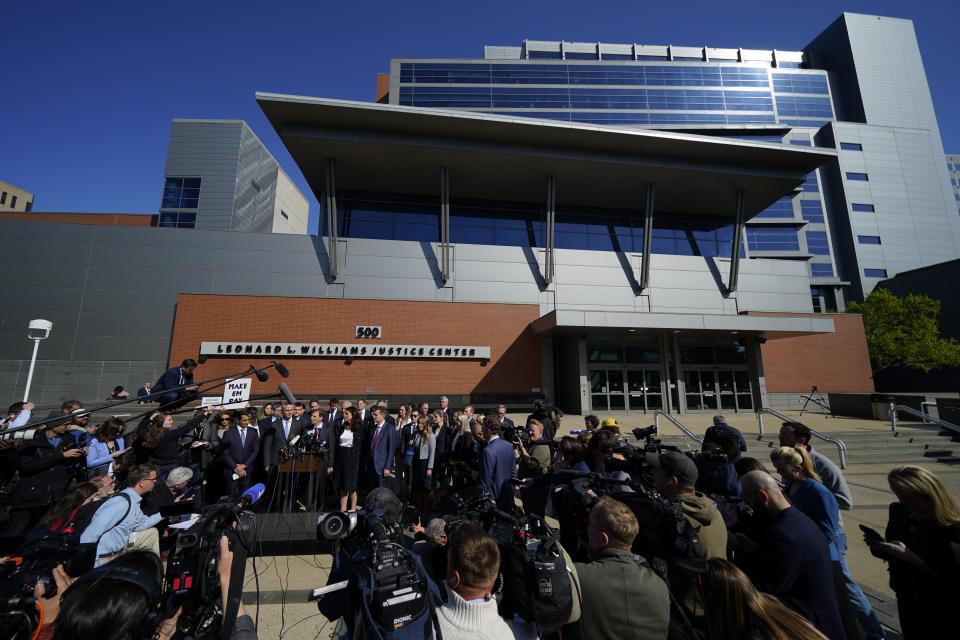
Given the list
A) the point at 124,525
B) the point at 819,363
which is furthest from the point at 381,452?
the point at 819,363

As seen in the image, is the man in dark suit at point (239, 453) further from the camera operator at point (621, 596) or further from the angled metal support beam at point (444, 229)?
the angled metal support beam at point (444, 229)

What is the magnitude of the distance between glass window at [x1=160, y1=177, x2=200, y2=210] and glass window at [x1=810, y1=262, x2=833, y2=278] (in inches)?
2428

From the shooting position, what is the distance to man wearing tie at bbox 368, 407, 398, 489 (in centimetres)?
663

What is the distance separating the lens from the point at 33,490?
14.9 feet

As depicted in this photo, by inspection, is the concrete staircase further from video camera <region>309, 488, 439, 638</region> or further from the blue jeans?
video camera <region>309, 488, 439, 638</region>

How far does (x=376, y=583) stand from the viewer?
1618mm

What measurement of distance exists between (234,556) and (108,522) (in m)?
1.21

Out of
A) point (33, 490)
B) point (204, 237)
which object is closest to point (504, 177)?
point (204, 237)

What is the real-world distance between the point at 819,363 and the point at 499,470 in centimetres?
2516

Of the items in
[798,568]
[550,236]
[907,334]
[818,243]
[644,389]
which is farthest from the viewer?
[818,243]

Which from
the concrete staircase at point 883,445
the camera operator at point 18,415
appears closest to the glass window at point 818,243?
the concrete staircase at point 883,445

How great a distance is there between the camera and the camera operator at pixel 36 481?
4.48 m

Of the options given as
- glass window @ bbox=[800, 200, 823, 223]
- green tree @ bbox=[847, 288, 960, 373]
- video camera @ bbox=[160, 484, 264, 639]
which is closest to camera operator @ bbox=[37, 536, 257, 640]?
video camera @ bbox=[160, 484, 264, 639]

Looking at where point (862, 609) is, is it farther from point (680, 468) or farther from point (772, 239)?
point (772, 239)
